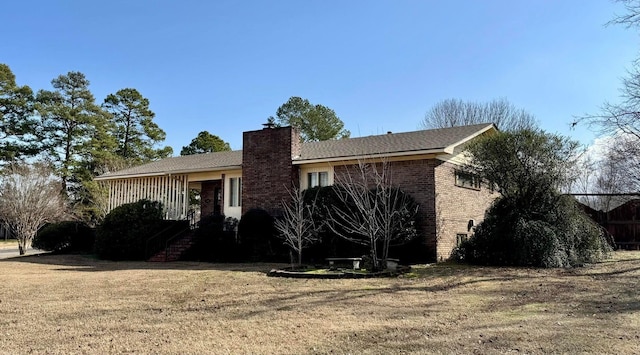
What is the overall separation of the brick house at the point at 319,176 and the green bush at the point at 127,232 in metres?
2.01

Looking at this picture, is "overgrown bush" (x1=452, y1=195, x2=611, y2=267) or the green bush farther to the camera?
the green bush

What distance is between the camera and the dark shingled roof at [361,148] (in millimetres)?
16328

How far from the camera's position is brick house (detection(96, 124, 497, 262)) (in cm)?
1581

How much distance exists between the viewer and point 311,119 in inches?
1662

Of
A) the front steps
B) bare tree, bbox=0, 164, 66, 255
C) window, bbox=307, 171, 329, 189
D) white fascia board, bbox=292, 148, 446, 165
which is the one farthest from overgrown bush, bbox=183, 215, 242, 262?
bare tree, bbox=0, 164, 66, 255

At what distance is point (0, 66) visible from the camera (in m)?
38.3

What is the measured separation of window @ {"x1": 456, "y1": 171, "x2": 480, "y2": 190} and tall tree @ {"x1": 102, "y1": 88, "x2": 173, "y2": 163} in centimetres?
3309

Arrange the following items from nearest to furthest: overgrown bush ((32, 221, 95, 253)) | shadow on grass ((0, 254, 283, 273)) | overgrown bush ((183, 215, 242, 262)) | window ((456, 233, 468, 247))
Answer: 1. shadow on grass ((0, 254, 283, 273))
2. window ((456, 233, 468, 247))
3. overgrown bush ((183, 215, 242, 262))
4. overgrown bush ((32, 221, 95, 253))

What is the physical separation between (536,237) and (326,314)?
8978 mm

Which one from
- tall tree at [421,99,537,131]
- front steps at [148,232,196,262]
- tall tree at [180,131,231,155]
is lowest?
front steps at [148,232,196,262]

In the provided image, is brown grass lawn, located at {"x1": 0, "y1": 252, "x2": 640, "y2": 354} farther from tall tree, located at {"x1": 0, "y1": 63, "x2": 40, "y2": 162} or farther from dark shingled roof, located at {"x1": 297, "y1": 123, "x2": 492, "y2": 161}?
tall tree, located at {"x1": 0, "y1": 63, "x2": 40, "y2": 162}

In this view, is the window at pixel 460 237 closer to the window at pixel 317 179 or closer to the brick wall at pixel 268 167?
the window at pixel 317 179

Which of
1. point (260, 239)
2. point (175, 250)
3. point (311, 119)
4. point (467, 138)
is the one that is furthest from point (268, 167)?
point (311, 119)

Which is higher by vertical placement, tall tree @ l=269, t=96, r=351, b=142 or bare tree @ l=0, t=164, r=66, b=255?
tall tree @ l=269, t=96, r=351, b=142
